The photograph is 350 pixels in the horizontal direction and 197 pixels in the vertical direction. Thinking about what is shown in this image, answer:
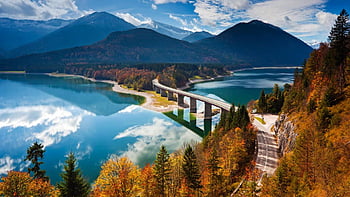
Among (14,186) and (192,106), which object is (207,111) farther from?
(14,186)

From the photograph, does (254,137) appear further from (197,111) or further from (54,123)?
(54,123)

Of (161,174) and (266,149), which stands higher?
(161,174)

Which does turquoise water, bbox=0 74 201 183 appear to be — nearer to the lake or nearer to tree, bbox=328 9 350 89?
the lake

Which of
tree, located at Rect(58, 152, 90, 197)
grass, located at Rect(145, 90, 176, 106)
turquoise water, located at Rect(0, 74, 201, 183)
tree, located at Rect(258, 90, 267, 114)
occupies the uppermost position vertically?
tree, located at Rect(258, 90, 267, 114)

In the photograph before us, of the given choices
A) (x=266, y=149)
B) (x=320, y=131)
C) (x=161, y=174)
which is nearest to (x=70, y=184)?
(x=161, y=174)

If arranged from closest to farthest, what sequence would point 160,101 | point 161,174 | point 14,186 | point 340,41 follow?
point 14,186 < point 161,174 < point 340,41 < point 160,101

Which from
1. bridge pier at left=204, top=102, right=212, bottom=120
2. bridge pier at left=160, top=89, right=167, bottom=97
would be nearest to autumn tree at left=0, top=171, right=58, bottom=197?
bridge pier at left=204, top=102, right=212, bottom=120
